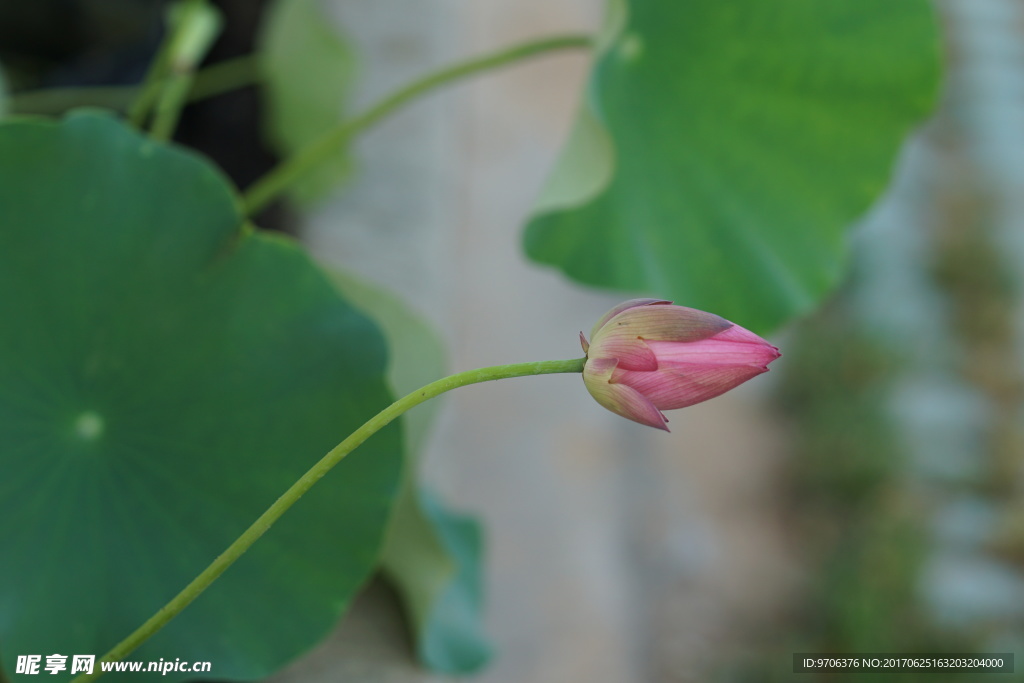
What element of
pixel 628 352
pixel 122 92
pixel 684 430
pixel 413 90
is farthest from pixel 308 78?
pixel 684 430

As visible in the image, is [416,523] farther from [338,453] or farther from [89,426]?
[338,453]

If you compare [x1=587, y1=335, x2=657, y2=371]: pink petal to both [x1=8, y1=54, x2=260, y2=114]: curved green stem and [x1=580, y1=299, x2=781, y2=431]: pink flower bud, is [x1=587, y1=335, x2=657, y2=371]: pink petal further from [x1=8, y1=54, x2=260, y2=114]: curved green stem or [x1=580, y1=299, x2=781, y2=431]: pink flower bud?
[x1=8, y1=54, x2=260, y2=114]: curved green stem

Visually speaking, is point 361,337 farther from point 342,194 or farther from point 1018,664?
point 1018,664

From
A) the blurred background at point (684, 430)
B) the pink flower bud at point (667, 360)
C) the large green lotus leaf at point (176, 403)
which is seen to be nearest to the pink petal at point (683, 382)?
the pink flower bud at point (667, 360)

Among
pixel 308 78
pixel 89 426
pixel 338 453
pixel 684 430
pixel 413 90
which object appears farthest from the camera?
pixel 684 430

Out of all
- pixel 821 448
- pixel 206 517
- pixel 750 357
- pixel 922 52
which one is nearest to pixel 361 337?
pixel 206 517

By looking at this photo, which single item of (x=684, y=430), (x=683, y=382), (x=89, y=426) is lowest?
(x=684, y=430)
